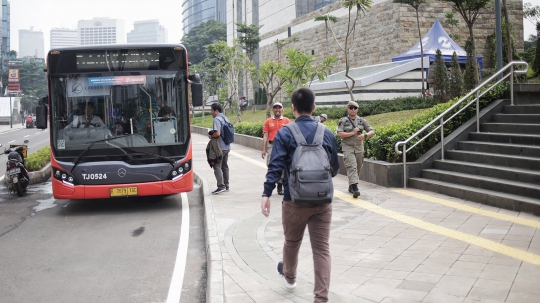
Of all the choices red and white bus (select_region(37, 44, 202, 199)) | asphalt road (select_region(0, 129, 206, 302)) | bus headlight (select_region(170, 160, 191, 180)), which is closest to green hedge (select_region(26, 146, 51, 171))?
asphalt road (select_region(0, 129, 206, 302))

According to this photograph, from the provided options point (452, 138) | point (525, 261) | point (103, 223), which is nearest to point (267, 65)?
point (452, 138)

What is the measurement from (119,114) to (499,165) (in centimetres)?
687

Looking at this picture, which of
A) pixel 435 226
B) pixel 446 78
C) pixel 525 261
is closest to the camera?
pixel 525 261

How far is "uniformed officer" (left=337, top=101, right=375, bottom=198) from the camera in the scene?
10.4 meters

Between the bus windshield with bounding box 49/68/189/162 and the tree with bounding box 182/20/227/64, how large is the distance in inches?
3512

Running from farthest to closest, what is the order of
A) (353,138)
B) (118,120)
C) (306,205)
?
(353,138) < (118,120) < (306,205)

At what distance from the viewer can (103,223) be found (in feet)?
31.0

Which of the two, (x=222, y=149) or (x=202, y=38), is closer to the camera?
(x=222, y=149)

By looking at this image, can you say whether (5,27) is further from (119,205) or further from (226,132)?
(226,132)

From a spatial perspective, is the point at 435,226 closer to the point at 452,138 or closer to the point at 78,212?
the point at 452,138

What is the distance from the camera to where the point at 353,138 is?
10.7 metres

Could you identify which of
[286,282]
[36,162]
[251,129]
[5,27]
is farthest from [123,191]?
[5,27]

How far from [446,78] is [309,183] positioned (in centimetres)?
2239

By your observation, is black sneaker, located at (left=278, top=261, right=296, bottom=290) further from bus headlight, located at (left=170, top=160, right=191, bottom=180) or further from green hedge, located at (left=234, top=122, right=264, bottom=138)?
green hedge, located at (left=234, top=122, right=264, bottom=138)
